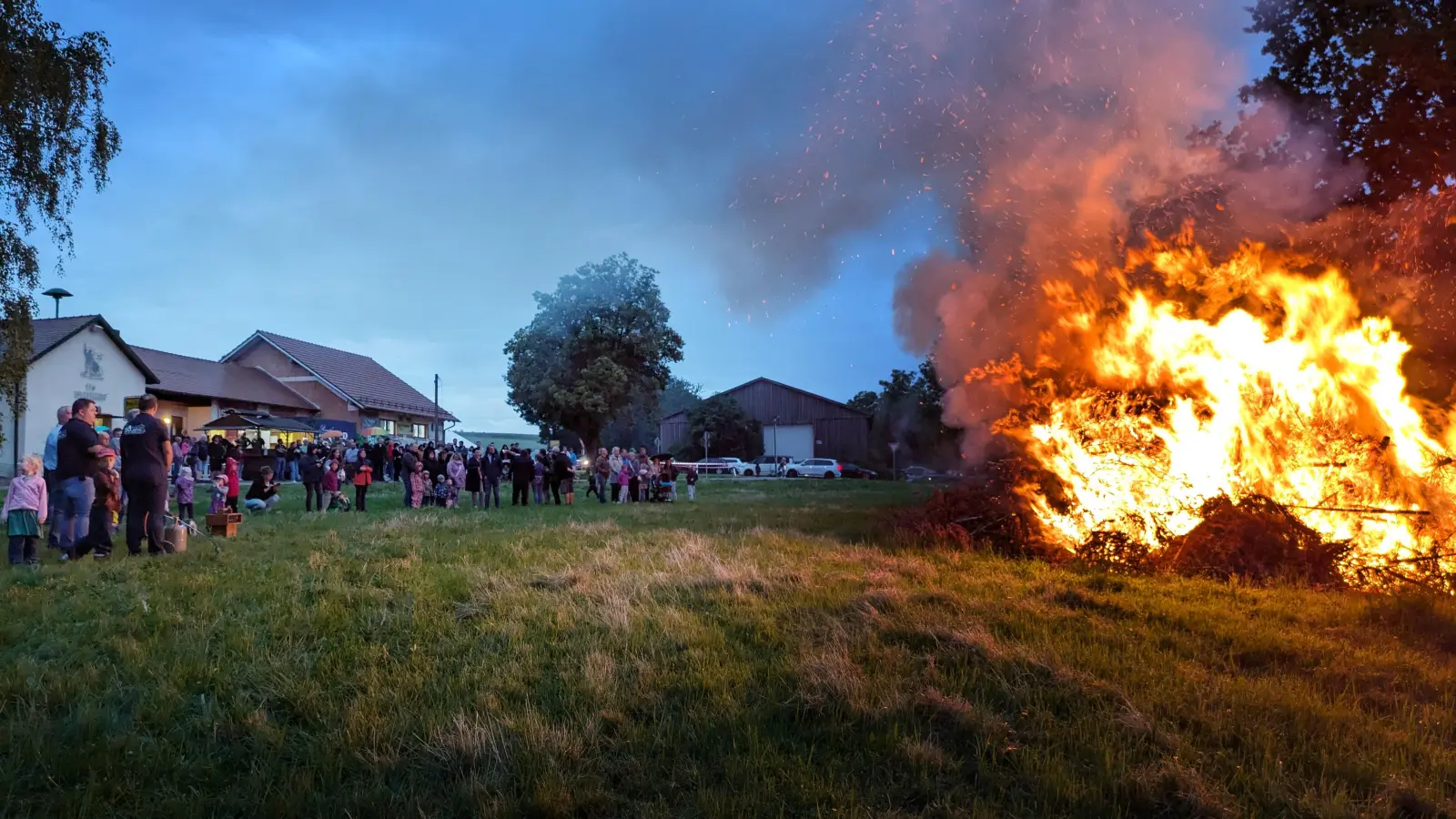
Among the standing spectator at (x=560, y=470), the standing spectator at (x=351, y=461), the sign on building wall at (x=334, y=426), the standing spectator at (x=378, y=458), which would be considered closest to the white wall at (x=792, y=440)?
the sign on building wall at (x=334, y=426)

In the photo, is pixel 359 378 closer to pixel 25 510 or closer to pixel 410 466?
pixel 410 466

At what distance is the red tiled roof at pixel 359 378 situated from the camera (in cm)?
4259

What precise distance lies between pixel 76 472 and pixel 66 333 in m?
24.5

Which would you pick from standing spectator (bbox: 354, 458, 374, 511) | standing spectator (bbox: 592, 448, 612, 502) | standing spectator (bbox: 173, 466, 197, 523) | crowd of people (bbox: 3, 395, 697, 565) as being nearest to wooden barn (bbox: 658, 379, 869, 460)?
crowd of people (bbox: 3, 395, 697, 565)

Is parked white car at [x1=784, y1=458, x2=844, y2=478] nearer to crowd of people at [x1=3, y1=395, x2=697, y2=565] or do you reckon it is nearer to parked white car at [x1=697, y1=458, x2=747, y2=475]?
parked white car at [x1=697, y1=458, x2=747, y2=475]

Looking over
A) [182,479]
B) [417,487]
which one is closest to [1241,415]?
[182,479]

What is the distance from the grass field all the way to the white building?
25.4 meters

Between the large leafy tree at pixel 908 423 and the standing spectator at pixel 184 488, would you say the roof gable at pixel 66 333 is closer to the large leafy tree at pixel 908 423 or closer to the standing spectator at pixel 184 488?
the standing spectator at pixel 184 488

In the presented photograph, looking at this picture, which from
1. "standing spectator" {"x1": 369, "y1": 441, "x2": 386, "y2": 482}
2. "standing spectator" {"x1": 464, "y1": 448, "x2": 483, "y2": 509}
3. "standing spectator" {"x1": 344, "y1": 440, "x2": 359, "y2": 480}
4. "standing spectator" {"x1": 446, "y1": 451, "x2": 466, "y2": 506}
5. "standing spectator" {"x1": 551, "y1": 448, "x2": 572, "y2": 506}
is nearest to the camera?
"standing spectator" {"x1": 344, "y1": 440, "x2": 359, "y2": 480}

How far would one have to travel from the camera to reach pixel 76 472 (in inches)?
381

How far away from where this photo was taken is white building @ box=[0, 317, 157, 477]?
1076 inches

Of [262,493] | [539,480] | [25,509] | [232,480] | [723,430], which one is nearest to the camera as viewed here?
[25,509]

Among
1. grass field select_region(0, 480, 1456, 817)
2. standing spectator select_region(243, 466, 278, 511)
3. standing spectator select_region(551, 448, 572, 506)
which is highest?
standing spectator select_region(551, 448, 572, 506)

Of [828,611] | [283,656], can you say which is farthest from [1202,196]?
[283,656]
